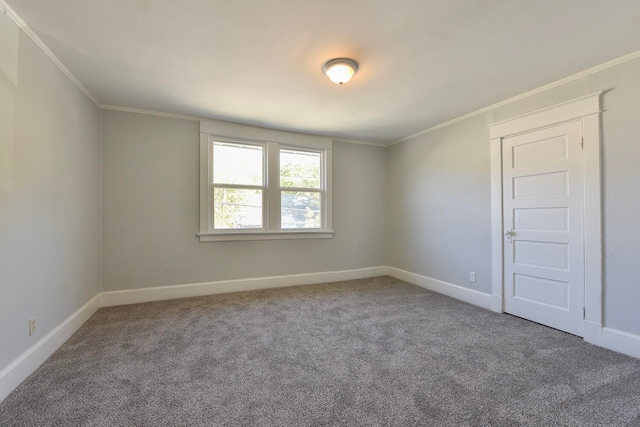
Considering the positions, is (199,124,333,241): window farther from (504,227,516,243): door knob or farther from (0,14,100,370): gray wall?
(504,227,516,243): door knob

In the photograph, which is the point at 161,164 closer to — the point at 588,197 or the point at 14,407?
the point at 14,407

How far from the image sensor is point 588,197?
2516 millimetres

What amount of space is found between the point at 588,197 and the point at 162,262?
15.5 feet

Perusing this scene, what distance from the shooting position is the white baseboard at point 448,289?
11.2ft

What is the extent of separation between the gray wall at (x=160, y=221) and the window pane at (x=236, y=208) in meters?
0.26

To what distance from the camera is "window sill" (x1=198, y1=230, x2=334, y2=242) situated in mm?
3871

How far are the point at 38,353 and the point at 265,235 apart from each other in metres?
2.58

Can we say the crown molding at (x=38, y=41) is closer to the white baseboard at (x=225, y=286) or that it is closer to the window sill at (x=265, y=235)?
the window sill at (x=265, y=235)

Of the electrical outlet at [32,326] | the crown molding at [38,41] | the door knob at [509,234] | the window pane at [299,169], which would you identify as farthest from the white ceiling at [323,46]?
the electrical outlet at [32,326]

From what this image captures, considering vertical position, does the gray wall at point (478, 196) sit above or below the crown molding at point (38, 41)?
below

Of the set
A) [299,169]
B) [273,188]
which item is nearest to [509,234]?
[299,169]

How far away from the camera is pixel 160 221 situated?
143 inches

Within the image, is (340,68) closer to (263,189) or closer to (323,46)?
(323,46)

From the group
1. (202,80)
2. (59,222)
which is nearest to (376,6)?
(202,80)
